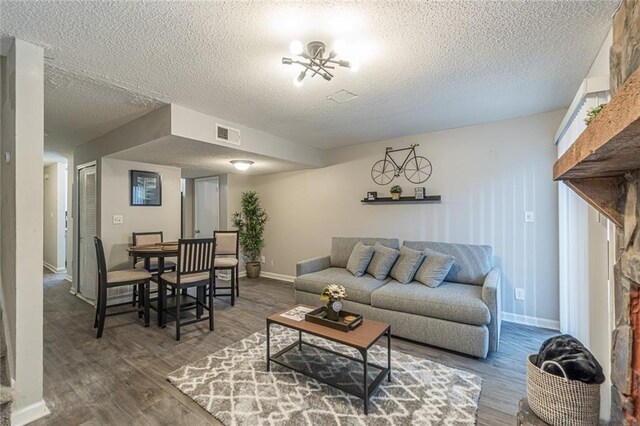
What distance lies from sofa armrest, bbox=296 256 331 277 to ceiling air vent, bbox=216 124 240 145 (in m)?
1.78

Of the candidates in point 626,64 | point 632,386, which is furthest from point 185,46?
point 632,386

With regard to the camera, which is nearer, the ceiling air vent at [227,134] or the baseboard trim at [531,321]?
the baseboard trim at [531,321]

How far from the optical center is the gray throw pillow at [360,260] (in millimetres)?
3598

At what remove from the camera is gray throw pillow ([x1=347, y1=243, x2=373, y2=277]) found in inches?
142

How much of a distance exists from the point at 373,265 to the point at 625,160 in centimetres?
272

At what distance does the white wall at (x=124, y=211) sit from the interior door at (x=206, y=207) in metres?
1.31

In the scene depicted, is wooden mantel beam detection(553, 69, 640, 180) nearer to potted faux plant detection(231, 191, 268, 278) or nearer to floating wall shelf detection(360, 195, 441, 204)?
floating wall shelf detection(360, 195, 441, 204)

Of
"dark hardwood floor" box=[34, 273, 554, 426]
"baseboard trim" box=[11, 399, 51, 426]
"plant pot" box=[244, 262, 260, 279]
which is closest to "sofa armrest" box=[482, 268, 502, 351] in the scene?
"dark hardwood floor" box=[34, 273, 554, 426]

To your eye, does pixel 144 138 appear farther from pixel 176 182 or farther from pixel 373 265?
pixel 373 265

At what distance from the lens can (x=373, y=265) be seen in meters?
3.58

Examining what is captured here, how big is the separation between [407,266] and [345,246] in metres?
1.12

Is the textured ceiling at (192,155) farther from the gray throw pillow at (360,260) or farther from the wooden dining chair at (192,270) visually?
the gray throw pillow at (360,260)

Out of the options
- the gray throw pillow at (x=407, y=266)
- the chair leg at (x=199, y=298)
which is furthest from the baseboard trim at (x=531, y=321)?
the chair leg at (x=199, y=298)

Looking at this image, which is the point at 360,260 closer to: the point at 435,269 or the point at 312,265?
the point at 312,265
